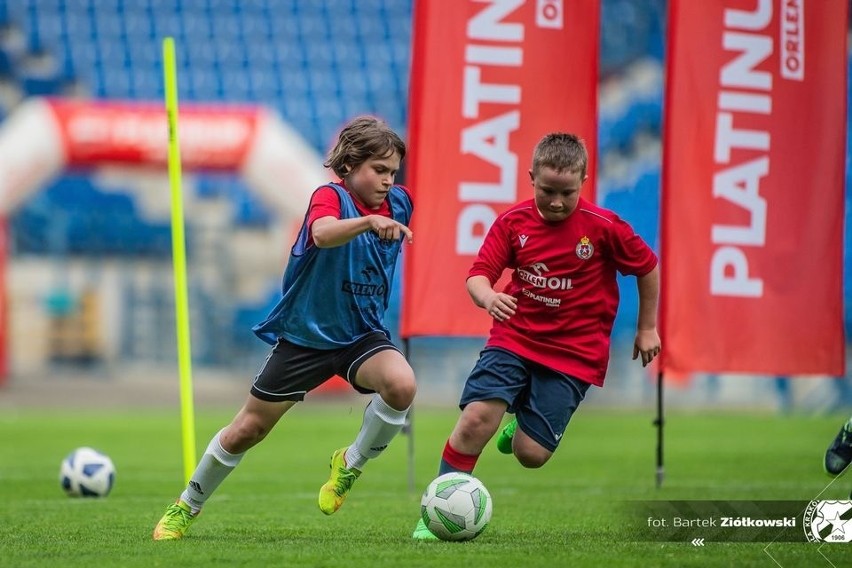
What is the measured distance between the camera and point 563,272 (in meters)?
5.79

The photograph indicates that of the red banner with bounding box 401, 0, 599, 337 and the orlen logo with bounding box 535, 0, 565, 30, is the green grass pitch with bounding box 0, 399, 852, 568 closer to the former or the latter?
the red banner with bounding box 401, 0, 599, 337

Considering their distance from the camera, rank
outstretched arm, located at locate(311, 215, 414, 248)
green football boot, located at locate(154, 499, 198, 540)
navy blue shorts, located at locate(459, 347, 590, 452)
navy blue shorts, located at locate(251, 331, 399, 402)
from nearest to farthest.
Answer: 1. outstretched arm, located at locate(311, 215, 414, 248)
2. navy blue shorts, located at locate(251, 331, 399, 402)
3. green football boot, located at locate(154, 499, 198, 540)
4. navy blue shorts, located at locate(459, 347, 590, 452)

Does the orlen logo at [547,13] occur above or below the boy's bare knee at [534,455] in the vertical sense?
above

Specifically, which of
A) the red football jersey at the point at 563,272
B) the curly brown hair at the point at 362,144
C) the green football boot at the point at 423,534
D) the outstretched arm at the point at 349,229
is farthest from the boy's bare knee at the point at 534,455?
the curly brown hair at the point at 362,144

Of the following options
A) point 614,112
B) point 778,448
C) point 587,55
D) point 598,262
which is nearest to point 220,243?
point 614,112

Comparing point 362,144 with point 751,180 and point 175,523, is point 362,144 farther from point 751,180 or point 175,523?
point 751,180

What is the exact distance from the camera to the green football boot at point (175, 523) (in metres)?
5.61

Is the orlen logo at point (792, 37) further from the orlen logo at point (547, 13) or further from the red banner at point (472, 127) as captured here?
the orlen logo at point (547, 13)

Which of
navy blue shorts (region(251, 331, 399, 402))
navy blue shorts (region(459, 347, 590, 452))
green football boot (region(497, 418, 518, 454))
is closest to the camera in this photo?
navy blue shorts (region(251, 331, 399, 402))

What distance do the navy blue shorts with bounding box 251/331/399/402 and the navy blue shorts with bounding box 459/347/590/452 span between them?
1.55 feet

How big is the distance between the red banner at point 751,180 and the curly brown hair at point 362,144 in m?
3.45

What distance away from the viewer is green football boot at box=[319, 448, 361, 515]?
555 cm

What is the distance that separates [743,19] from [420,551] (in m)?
4.78

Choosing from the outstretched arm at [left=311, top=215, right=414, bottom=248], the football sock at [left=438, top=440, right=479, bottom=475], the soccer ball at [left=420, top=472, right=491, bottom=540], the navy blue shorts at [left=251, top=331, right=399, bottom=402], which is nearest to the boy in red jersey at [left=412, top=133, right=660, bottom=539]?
the football sock at [left=438, top=440, right=479, bottom=475]
